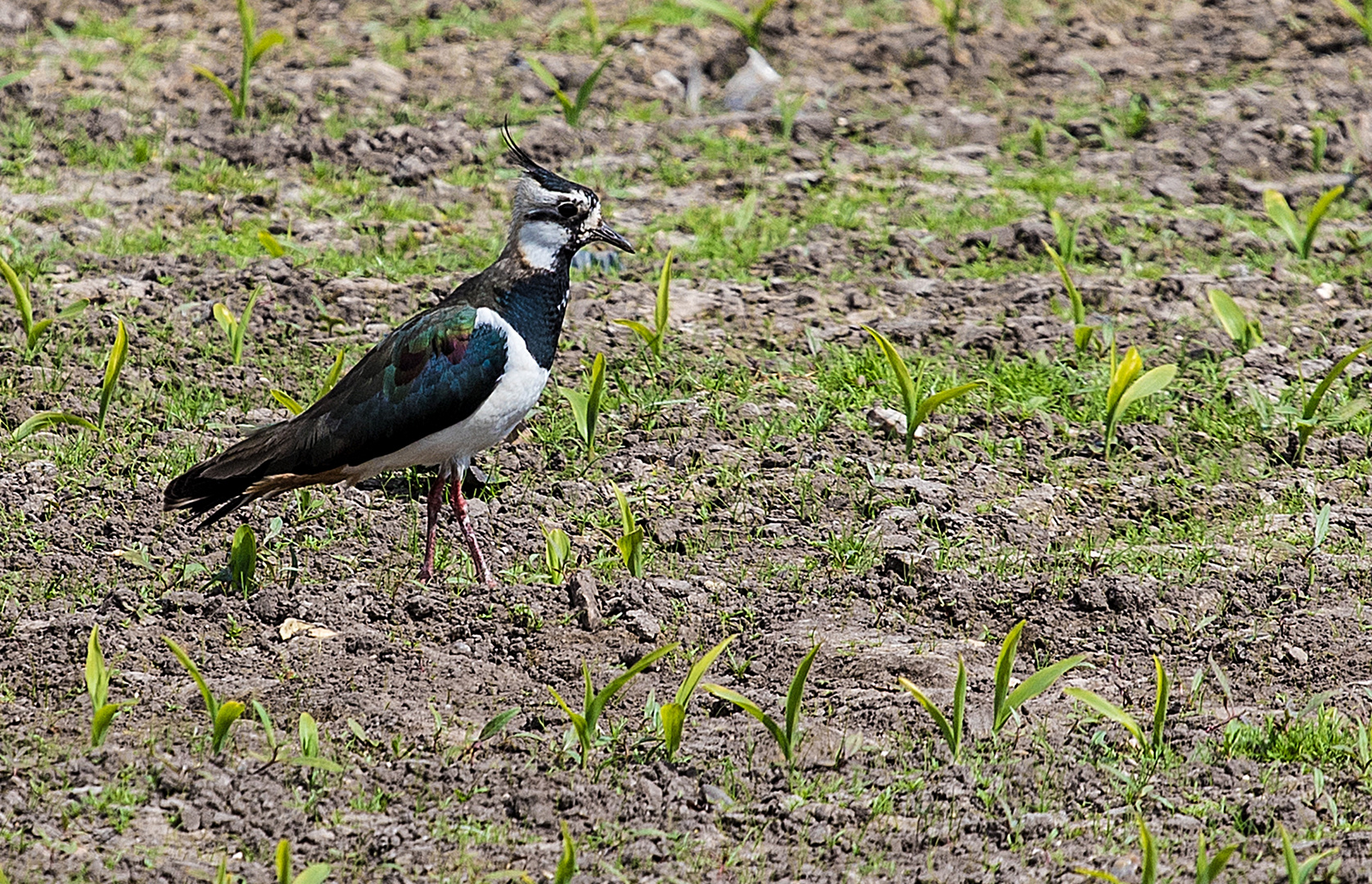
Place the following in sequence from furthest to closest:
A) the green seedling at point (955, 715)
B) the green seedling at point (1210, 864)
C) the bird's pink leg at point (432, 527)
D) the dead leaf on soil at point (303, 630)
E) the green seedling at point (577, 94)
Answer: the green seedling at point (577, 94) < the bird's pink leg at point (432, 527) < the dead leaf on soil at point (303, 630) < the green seedling at point (955, 715) < the green seedling at point (1210, 864)

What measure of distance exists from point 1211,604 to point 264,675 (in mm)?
2895

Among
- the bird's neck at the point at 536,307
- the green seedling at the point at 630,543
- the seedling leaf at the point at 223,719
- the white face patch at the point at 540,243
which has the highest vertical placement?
the white face patch at the point at 540,243

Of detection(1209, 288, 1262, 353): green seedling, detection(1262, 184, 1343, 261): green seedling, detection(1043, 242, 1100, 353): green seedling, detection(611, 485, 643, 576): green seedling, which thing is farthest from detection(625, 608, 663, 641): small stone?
detection(1262, 184, 1343, 261): green seedling

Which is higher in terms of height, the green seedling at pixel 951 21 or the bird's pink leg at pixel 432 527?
the green seedling at pixel 951 21

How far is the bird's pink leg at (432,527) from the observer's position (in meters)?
5.19

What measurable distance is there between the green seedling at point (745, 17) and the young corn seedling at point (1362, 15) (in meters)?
3.14

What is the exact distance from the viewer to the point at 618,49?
9031 millimetres

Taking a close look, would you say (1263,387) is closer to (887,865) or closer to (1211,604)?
(1211,604)

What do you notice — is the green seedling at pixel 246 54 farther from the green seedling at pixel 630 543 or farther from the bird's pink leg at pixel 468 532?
the green seedling at pixel 630 543

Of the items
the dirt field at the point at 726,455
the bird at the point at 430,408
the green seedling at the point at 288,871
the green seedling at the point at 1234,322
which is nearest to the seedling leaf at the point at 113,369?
the dirt field at the point at 726,455

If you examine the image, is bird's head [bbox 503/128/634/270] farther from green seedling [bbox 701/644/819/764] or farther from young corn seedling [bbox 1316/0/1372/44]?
young corn seedling [bbox 1316/0/1372/44]

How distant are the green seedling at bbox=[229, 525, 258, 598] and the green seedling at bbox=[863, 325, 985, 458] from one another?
214cm

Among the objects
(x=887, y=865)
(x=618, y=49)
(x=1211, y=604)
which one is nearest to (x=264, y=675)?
(x=887, y=865)

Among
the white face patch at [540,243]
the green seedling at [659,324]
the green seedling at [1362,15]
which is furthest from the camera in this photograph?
the green seedling at [1362,15]
